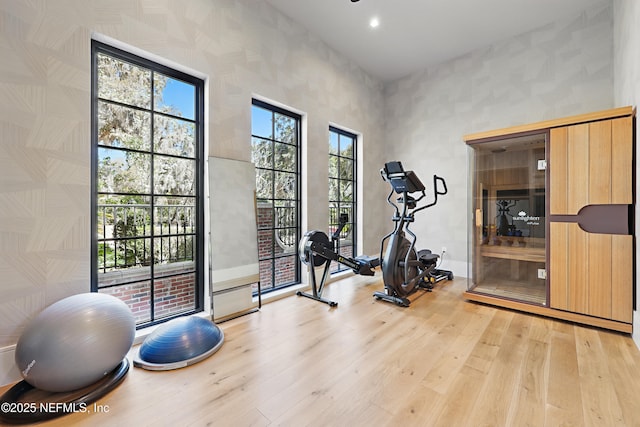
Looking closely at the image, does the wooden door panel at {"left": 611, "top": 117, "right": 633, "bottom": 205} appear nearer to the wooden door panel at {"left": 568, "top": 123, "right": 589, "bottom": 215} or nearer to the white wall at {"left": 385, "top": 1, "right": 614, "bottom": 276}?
the wooden door panel at {"left": 568, "top": 123, "right": 589, "bottom": 215}

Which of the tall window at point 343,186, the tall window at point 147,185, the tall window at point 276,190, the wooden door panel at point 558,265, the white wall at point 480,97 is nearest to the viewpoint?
the tall window at point 147,185

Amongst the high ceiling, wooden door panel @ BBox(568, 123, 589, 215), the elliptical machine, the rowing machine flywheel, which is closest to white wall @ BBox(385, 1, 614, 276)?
the high ceiling

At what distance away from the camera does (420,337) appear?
2.51m

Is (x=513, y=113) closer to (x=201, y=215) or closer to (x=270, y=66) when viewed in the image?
(x=270, y=66)

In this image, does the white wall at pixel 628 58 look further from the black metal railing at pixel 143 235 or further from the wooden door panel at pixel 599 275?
the black metal railing at pixel 143 235

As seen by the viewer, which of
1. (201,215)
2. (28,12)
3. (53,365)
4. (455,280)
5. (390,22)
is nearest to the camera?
(53,365)

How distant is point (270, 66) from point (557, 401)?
13.5 ft

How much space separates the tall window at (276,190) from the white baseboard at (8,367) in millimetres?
2162

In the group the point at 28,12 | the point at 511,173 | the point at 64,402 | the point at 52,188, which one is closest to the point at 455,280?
the point at 511,173

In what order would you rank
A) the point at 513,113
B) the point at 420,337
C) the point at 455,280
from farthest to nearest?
the point at 455,280 → the point at 513,113 → the point at 420,337

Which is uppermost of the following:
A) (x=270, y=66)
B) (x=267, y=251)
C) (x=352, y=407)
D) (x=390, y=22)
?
(x=390, y=22)

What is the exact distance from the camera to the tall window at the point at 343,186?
470 centimetres

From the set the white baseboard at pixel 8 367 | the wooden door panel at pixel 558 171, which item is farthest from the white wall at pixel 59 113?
the wooden door panel at pixel 558 171

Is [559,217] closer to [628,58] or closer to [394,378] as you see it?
[628,58]
